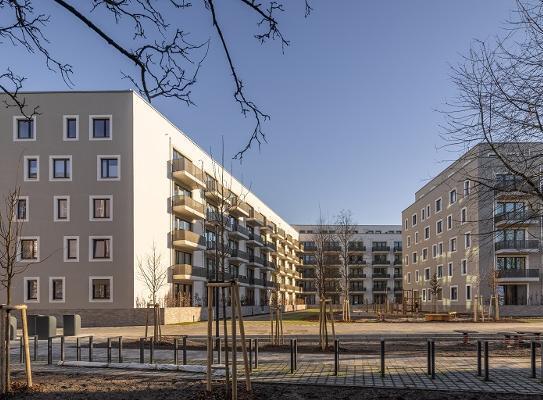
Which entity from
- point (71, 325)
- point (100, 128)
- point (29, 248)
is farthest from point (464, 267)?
point (71, 325)

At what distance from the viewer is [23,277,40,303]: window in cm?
3606

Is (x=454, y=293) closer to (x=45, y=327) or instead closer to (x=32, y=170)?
(x=32, y=170)

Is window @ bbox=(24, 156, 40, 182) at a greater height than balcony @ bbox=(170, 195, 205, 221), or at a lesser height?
greater

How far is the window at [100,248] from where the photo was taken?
121 feet

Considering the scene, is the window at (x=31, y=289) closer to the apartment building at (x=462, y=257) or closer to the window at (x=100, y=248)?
the window at (x=100, y=248)

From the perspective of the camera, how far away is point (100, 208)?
37219mm

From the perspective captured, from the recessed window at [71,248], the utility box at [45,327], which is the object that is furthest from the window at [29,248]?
the utility box at [45,327]

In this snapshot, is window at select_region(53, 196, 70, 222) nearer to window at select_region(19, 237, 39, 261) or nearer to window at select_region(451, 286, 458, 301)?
window at select_region(19, 237, 39, 261)

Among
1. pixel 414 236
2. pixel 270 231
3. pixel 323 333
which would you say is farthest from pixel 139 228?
pixel 414 236

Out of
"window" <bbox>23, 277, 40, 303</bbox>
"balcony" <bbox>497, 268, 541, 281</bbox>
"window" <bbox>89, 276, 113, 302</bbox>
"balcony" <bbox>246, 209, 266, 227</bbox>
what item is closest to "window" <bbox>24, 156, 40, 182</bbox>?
"window" <bbox>23, 277, 40, 303</bbox>

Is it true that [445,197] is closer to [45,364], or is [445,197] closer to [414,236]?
[414,236]

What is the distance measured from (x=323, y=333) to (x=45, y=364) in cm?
742

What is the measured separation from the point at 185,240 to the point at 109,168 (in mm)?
8497

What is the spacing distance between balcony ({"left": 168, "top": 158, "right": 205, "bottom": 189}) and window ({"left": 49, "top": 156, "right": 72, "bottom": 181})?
26.5ft
